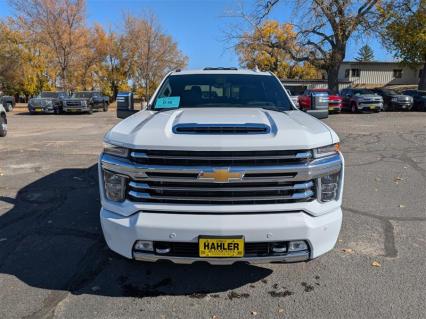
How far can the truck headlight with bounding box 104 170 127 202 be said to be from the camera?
10.7ft

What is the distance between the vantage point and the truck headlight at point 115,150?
3221 millimetres

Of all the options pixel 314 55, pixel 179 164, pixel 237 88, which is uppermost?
pixel 314 55

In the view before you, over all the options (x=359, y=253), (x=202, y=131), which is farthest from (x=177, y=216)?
(x=359, y=253)

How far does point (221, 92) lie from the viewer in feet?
16.4

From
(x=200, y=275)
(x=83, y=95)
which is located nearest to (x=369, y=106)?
(x=83, y=95)

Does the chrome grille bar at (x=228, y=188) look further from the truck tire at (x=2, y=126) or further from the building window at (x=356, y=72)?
the building window at (x=356, y=72)

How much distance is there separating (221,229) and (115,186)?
0.95 m

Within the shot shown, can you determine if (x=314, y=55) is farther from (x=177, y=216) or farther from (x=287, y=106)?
(x=177, y=216)

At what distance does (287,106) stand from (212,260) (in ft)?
7.68

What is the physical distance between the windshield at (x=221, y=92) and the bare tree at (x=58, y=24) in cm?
3829

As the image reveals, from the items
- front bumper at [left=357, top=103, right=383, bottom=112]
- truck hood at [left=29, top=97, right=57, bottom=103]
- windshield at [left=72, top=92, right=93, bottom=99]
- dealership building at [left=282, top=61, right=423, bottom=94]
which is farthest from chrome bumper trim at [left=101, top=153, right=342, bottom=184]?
dealership building at [left=282, top=61, right=423, bottom=94]

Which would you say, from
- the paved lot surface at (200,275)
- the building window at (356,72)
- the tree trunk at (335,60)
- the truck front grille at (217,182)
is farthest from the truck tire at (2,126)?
the building window at (356,72)

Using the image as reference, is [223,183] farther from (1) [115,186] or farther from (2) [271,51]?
(2) [271,51]

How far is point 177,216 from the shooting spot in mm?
3111
